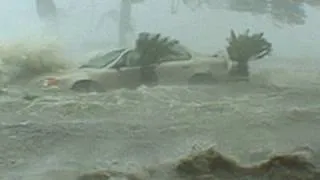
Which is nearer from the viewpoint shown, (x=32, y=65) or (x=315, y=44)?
(x=32, y=65)

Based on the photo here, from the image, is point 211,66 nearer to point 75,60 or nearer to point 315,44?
Answer: point 75,60

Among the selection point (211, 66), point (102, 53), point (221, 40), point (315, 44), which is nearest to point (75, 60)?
point (102, 53)

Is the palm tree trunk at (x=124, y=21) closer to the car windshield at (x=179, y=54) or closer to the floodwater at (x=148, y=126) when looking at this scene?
the car windshield at (x=179, y=54)

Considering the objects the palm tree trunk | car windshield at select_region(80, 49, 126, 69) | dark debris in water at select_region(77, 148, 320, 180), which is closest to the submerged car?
car windshield at select_region(80, 49, 126, 69)

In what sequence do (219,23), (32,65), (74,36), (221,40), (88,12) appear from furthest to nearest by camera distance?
(88,12), (219,23), (74,36), (221,40), (32,65)

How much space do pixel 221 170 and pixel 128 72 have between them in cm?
140

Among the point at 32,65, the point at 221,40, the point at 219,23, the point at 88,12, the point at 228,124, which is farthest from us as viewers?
the point at 88,12

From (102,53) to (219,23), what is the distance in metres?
1.36

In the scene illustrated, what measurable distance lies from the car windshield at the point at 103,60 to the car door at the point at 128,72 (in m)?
0.12

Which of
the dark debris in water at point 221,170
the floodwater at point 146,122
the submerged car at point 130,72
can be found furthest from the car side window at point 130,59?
the dark debris in water at point 221,170

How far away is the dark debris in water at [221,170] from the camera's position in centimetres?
184

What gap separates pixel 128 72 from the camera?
10.5 feet

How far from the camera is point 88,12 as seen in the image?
5.06m

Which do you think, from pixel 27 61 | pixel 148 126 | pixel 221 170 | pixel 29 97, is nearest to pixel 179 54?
pixel 27 61
